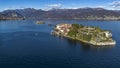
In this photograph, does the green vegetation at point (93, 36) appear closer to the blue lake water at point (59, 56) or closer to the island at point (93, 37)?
the island at point (93, 37)

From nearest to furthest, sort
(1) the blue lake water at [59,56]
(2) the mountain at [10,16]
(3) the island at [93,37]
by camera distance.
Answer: (1) the blue lake water at [59,56] → (3) the island at [93,37] → (2) the mountain at [10,16]

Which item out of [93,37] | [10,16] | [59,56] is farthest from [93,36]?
[10,16]

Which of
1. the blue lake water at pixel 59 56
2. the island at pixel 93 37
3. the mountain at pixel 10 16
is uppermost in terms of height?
the mountain at pixel 10 16

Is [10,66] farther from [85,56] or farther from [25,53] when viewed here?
[85,56]

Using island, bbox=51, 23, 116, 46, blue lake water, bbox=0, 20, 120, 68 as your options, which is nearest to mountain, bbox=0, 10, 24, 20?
island, bbox=51, 23, 116, 46

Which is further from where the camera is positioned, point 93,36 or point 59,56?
point 93,36

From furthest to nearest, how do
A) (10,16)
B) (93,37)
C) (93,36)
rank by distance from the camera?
(10,16)
(93,36)
(93,37)

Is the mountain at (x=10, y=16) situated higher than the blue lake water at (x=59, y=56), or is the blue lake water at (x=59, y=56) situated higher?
the mountain at (x=10, y=16)

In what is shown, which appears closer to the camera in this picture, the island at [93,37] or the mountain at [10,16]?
the island at [93,37]

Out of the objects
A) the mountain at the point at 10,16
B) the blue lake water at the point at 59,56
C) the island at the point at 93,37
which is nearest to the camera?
the blue lake water at the point at 59,56

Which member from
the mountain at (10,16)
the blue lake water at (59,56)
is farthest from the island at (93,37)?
the mountain at (10,16)

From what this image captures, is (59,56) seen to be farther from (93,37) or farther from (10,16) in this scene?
(10,16)

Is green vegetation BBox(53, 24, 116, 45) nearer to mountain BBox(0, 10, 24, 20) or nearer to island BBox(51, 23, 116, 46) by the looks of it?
island BBox(51, 23, 116, 46)
